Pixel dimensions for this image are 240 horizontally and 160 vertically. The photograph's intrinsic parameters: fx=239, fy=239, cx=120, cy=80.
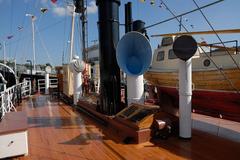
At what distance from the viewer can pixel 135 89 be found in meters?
4.88

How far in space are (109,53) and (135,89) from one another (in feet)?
3.56

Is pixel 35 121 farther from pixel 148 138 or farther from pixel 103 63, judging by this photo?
pixel 148 138

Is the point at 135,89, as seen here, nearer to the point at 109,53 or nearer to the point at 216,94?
the point at 109,53

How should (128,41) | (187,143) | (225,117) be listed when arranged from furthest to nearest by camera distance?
(225,117) → (128,41) → (187,143)

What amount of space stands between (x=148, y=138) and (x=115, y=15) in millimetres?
2847

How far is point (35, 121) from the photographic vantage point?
6.02 meters

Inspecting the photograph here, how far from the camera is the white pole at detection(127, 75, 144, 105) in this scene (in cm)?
487

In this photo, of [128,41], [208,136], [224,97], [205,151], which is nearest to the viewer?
[205,151]

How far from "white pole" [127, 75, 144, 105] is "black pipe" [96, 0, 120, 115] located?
515 mm

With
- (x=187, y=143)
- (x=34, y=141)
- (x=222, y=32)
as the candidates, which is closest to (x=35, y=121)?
(x=34, y=141)

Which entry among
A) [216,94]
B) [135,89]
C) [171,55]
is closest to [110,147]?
[135,89]

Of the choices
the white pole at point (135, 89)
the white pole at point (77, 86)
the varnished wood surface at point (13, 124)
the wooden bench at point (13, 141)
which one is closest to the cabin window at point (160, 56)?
the white pole at point (77, 86)

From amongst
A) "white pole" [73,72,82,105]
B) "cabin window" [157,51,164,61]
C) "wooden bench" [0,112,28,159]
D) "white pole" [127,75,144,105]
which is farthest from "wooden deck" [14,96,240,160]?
"cabin window" [157,51,164,61]

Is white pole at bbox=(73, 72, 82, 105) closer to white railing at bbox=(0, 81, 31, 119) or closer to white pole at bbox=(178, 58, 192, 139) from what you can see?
white railing at bbox=(0, 81, 31, 119)
